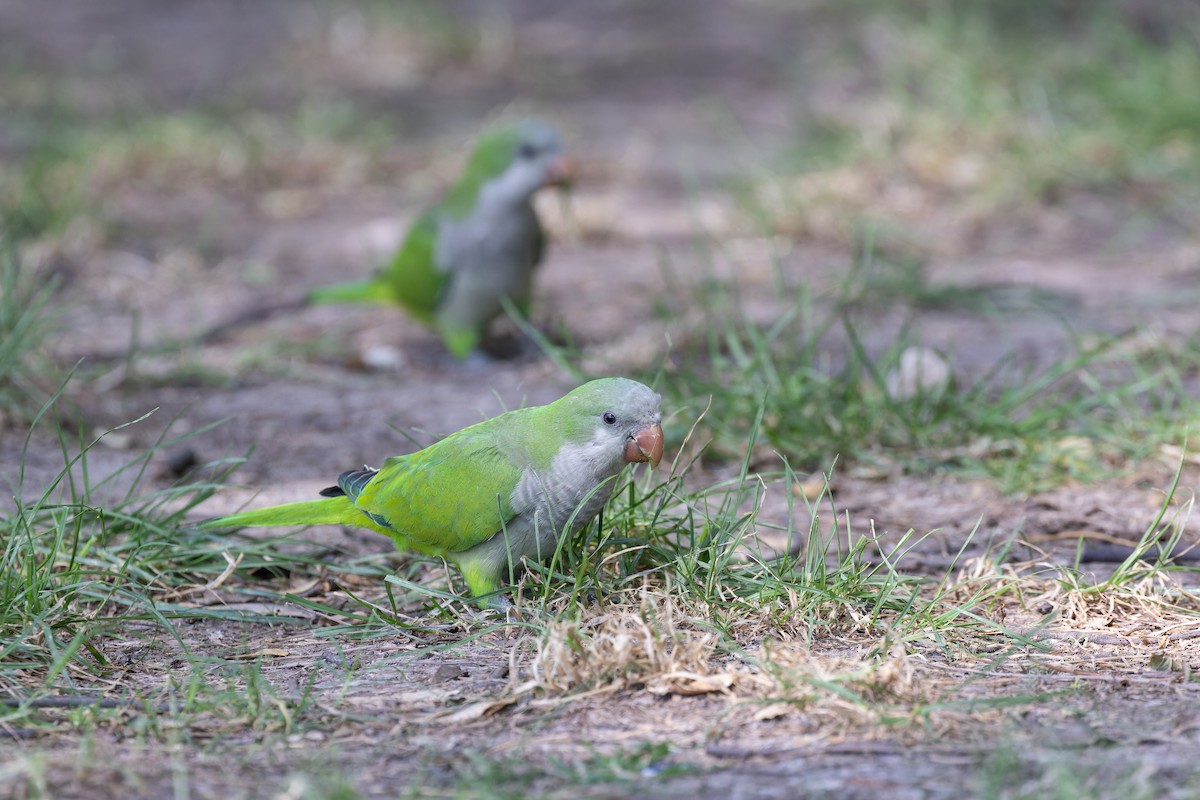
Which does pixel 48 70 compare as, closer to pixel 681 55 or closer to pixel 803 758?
pixel 681 55

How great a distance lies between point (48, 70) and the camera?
32.3ft

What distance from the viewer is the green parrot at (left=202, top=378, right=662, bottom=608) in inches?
124

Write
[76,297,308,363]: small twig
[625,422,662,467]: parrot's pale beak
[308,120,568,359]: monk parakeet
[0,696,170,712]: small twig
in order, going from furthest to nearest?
[308,120,568,359]: monk parakeet < [76,297,308,363]: small twig < [625,422,662,467]: parrot's pale beak < [0,696,170,712]: small twig

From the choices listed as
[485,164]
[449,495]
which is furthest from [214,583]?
[485,164]

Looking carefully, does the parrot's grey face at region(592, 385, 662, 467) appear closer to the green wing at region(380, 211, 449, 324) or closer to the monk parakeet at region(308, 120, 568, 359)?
the monk parakeet at region(308, 120, 568, 359)

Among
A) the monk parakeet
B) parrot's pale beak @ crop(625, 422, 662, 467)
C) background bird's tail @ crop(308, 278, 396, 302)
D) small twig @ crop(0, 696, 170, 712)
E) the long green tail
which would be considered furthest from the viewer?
background bird's tail @ crop(308, 278, 396, 302)

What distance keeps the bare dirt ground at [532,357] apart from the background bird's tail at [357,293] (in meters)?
0.23

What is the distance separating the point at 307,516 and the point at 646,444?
942 millimetres

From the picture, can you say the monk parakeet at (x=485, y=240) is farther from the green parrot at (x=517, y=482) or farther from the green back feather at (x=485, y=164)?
the green parrot at (x=517, y=482)

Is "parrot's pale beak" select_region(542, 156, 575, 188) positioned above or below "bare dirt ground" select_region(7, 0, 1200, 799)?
above

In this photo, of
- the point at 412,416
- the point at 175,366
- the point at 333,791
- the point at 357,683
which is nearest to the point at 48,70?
the point at 175,366

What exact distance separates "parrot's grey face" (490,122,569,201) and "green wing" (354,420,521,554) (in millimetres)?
2372

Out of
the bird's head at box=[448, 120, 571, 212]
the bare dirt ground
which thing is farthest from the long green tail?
the bird's head at box=[448, 120, 571, 212]

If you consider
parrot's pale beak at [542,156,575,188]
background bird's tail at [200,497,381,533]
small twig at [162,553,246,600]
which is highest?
parrot's pale beak at [542,156,575,188]
